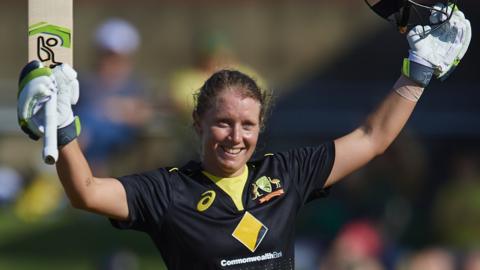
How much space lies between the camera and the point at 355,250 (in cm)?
820

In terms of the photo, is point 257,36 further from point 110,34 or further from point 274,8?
point 110,34

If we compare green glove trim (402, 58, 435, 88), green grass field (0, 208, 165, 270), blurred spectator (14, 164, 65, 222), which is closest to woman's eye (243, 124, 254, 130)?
green glove trim (402, 58, 435, 88)

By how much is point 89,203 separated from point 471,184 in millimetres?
4951

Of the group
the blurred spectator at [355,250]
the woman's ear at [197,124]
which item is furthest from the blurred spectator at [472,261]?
the woman's ear at [197,124]

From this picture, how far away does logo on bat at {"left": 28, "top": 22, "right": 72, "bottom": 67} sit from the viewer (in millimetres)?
4672

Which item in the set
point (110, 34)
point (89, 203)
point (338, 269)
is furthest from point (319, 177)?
point (110, 34)

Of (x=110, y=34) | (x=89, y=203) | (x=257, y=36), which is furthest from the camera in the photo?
(x=257, y=36)

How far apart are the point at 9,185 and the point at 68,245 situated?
3.77 ft

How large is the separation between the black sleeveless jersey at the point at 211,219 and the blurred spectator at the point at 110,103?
394cm

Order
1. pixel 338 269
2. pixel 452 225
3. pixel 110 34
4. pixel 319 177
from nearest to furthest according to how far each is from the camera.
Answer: pixel 319 177 < pixel 338 269 < pixel 452 225 < pixel 110 34

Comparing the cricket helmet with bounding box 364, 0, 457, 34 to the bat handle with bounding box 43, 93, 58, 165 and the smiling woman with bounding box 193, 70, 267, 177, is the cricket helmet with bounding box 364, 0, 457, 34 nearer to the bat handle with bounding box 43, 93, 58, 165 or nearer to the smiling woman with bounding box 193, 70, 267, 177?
the smiling woman with bounding box 193, 70, 267, 177

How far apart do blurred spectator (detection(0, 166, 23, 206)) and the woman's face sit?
444cm

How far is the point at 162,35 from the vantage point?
44.4ft

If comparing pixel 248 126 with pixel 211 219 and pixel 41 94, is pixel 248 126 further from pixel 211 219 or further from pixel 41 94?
pixel 41 94
